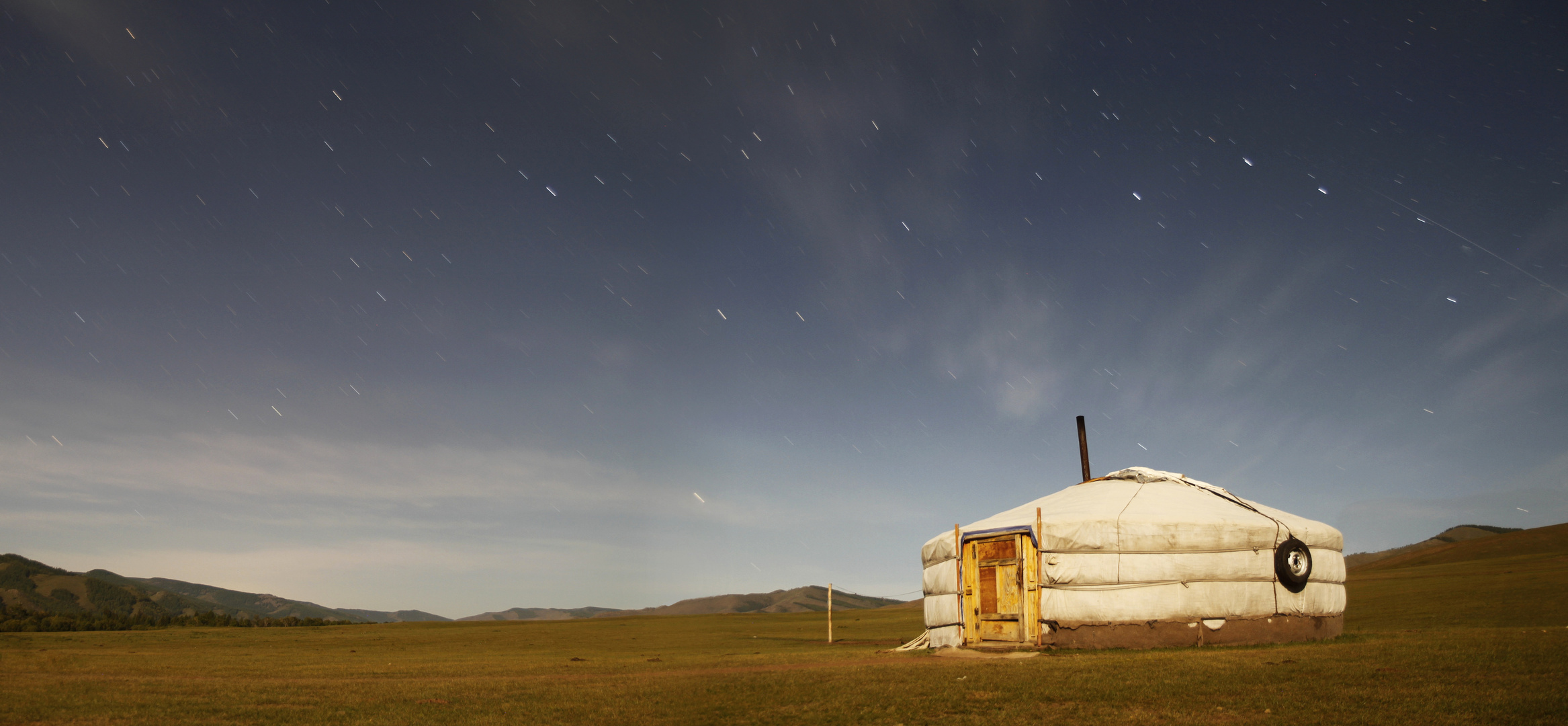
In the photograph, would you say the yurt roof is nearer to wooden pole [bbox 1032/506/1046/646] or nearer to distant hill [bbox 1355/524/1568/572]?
wooden pole [bbox 1032/506/1046/646]

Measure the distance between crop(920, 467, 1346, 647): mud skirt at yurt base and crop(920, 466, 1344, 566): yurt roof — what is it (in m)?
0.02

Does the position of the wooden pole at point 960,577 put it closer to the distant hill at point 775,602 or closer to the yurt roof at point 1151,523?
the yurt roof at point 1151,523

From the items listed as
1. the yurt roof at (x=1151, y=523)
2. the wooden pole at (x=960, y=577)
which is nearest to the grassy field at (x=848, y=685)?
the wooden pole at (x=960, y=577)

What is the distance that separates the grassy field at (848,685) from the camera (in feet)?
21.4

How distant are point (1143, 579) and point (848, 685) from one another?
6.89 metres

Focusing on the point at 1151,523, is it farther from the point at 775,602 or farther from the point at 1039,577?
the point at 775,602

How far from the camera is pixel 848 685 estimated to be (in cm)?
901

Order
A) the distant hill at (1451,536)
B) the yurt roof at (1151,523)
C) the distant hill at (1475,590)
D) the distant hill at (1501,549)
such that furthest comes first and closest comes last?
the distant hill at (1451,536) < the distant hill at (1501,549) < the distant hill at (1475,590) < the yurt roof at (1151,523)

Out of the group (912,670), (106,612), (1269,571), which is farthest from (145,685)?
(106,612)

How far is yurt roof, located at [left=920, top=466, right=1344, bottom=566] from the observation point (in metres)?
13.4

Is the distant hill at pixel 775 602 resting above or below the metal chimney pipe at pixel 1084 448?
below

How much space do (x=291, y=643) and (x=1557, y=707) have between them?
29.9 meters

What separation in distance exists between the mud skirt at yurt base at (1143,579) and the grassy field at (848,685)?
0.91 m

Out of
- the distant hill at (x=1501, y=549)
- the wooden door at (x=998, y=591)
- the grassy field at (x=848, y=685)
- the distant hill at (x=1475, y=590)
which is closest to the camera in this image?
the grassy field at (x=848, y=685)
